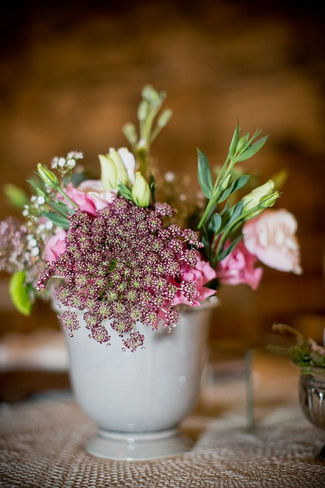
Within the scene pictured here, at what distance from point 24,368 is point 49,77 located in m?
1.60

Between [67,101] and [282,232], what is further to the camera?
[67,101]

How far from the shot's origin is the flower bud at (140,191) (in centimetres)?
55

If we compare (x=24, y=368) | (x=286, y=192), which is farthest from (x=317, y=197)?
(x=24, y=368)

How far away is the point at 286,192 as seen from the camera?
208 centimetres

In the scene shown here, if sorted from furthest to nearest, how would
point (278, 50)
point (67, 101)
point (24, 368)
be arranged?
point (67, 101) < point (278, 50) < point (24, 368)

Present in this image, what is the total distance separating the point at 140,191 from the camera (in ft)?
1.84

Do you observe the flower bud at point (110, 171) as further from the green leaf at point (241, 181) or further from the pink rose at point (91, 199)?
the green leaf at point (241, 181)

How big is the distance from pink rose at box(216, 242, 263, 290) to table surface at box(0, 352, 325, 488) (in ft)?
0.76

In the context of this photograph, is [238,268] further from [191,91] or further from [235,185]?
[191,91]

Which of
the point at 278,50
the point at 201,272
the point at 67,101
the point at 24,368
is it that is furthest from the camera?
the point at 67,101

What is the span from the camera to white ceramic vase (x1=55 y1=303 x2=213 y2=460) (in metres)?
0.63

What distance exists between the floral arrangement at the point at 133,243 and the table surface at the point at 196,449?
17 centimetres

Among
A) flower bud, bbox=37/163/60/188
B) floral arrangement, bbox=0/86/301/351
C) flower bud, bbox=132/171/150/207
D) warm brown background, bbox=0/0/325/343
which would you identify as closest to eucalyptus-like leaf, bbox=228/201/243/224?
floral arrangement, bbox=0/86/301/351

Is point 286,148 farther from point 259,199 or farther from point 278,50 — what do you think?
point 259,199
